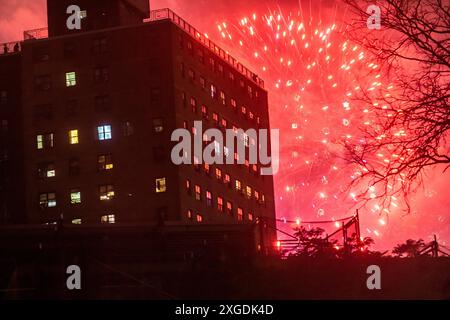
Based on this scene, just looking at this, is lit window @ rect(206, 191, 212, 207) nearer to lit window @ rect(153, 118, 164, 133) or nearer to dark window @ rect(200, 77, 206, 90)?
lit window @ rect(153, 118, 164, 133)

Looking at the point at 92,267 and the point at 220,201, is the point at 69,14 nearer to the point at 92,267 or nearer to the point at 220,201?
the point at 220,201

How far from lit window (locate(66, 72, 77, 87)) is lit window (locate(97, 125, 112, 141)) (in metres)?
6.16

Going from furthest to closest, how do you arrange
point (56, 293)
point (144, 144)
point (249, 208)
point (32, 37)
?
point (249, 208) < point (32, 37) < point (144, 144) < point (56, 293)

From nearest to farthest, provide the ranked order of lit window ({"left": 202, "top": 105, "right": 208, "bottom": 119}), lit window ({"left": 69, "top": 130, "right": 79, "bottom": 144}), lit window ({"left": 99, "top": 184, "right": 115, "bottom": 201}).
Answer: lit window ({"left": 99, "top": 184, "right": 115, "bottom": 201}), lit window ({"left": 69, "top": 130, "right": 79, "bottom": 144}), lit window ({"left": 202, "top": 105, "right": 208, "bottom": 119})

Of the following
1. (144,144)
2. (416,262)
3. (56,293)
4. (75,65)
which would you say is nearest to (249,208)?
(144,144)

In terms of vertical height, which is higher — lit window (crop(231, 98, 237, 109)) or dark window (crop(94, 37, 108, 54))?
dark window (crop(94, 37, 108, 54))

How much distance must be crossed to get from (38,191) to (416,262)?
5892 centimetres

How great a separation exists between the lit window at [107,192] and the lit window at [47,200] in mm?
5503

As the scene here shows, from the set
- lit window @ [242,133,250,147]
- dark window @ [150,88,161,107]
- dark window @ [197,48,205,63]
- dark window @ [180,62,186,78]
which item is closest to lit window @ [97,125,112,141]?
dark window @ [150,88,161,107]

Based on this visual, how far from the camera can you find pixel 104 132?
102125 mm

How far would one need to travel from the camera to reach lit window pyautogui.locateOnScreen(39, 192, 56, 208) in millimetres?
101738

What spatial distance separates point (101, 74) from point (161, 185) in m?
15.1

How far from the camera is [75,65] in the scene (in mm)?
105000

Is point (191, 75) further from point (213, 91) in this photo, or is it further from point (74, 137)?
point (74, 137)
